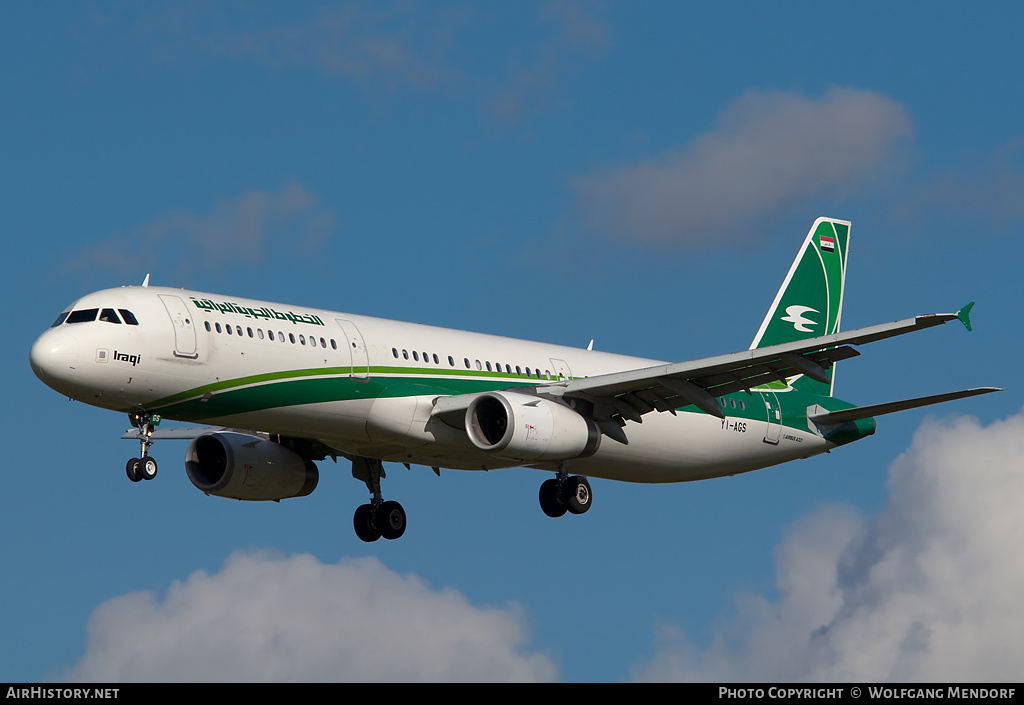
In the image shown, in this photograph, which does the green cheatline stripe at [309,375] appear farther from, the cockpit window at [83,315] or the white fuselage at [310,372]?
the cockpit window at [83,315]

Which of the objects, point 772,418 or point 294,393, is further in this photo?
point 772,418

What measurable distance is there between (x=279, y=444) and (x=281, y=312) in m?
6.84

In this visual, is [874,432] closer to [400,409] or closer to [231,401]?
[400,409]

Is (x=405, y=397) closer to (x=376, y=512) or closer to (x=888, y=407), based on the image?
(x=376, y=512)

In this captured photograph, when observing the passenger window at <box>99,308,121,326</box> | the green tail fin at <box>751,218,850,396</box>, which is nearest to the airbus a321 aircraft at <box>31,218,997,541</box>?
the passenger window at <box>99,308,121,326</box>

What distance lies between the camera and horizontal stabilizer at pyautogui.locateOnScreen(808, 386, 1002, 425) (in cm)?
3972

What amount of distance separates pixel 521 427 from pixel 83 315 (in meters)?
11.0

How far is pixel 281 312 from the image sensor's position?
3906 centimetres

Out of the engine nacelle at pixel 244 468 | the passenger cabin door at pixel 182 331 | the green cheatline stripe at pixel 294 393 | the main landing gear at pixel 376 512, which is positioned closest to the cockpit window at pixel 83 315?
the passenger cabin door at pixel 182 331

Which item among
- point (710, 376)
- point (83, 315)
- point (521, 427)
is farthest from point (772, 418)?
point (83, 315)

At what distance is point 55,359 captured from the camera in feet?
117

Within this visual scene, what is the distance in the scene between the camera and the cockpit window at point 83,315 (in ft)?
120

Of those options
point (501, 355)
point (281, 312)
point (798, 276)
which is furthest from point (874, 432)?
point (281, 312)

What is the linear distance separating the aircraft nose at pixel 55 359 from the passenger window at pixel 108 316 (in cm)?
87
